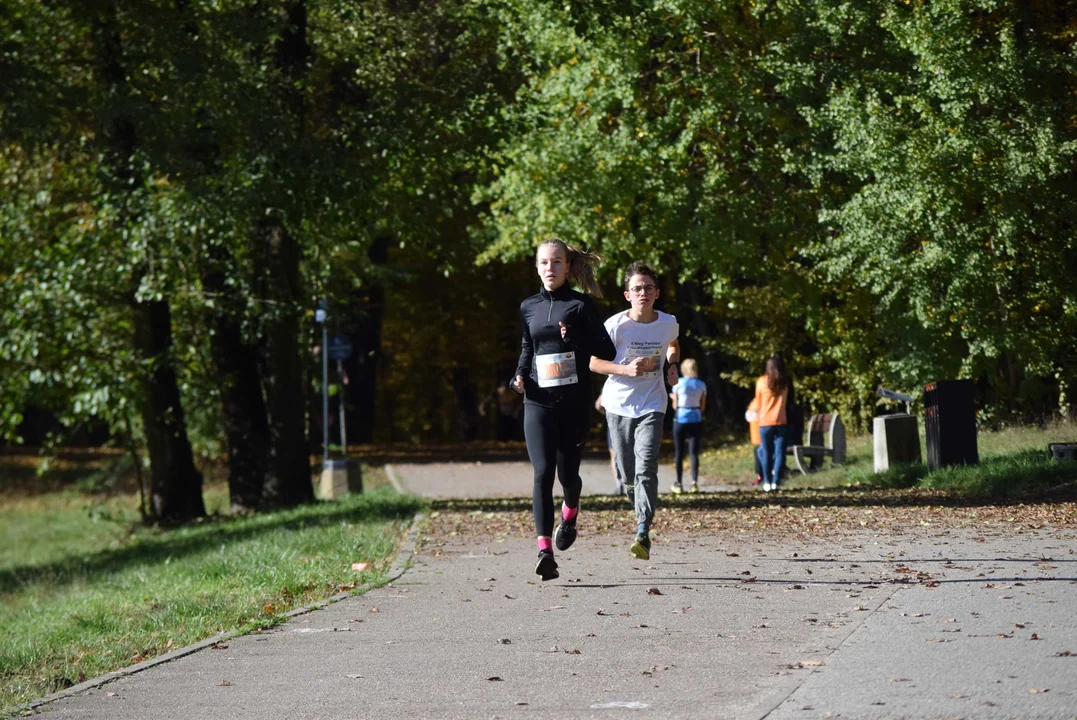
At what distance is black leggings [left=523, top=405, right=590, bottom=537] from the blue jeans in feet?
30.4

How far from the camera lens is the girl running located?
372 inches

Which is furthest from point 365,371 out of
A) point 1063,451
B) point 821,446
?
point 1063,451

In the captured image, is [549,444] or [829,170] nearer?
[549,444]

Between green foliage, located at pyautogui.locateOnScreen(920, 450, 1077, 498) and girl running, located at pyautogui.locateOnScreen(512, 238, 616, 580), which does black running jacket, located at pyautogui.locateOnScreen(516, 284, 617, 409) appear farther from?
green foliage, located at pyautogui.locateOnScreen(920, 450, 1077, 498)

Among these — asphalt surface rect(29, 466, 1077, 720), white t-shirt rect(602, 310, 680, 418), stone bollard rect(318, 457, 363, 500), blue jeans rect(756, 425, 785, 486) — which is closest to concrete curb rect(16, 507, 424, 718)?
asphalt surface rect(29, 466, 1077, 720)

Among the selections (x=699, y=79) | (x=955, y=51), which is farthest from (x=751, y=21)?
(x=955, y=51)

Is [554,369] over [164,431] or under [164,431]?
over

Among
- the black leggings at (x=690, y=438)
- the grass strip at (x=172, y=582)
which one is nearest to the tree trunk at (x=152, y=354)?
the grass strip at (x=172, y=582)

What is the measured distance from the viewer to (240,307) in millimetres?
20438

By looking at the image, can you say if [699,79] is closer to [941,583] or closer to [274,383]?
[274,383]

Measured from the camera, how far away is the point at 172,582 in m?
13.0

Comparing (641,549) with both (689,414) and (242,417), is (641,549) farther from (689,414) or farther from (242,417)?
(242,417)

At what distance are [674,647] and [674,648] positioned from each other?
3 cm

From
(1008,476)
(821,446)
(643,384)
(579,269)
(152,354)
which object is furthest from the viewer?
(821,446)
